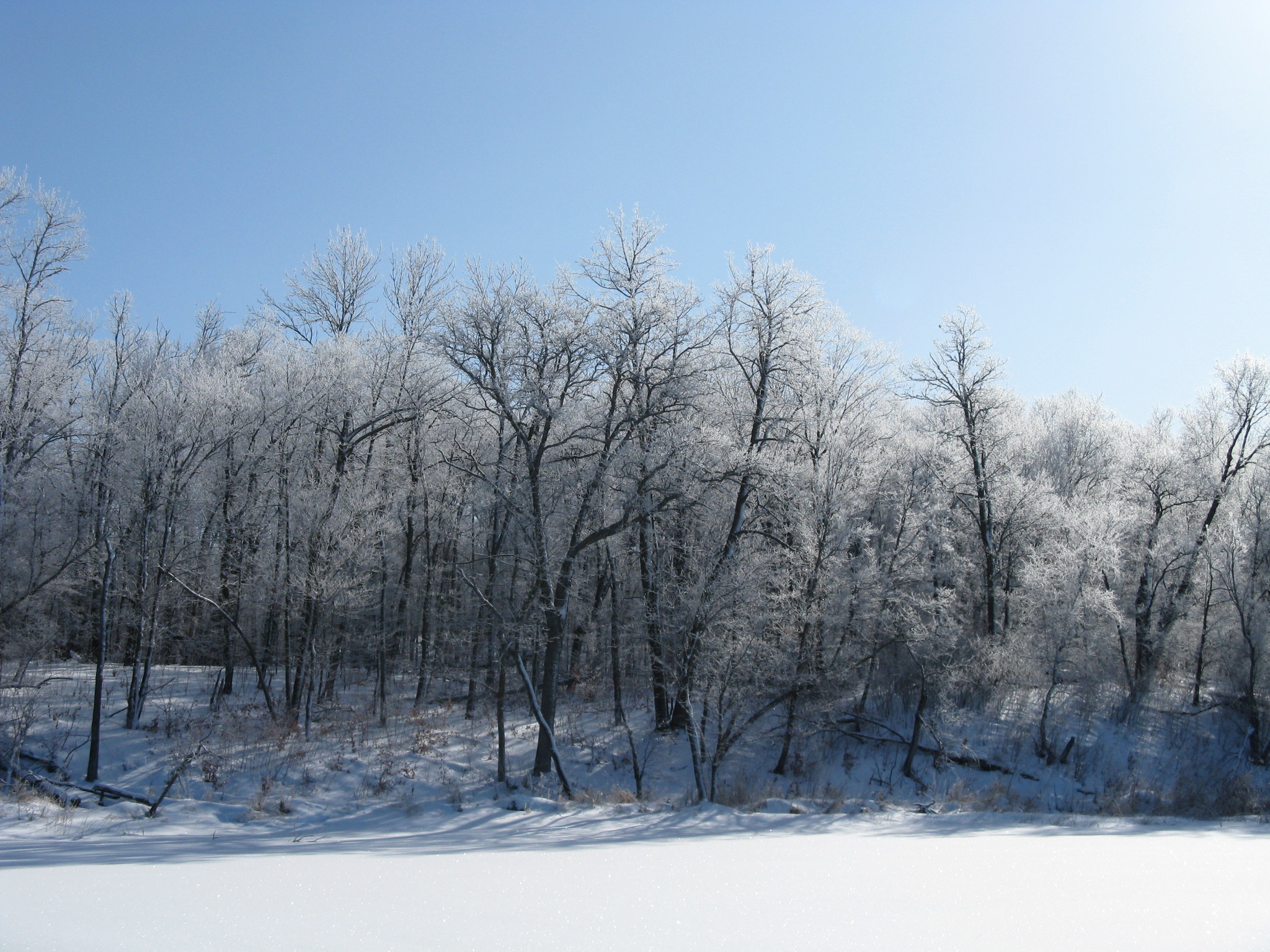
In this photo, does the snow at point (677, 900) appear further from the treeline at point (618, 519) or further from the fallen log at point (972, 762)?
the fallen log at point (972, 762)

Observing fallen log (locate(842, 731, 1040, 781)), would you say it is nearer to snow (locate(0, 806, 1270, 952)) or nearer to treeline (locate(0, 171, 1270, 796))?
treeline (locate(0, 171, 1270, 796))

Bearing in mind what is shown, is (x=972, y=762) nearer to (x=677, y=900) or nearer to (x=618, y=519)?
(x=618, y=519)

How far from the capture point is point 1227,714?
75.2 ft

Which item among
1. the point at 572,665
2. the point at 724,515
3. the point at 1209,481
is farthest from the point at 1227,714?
the point at 572,665

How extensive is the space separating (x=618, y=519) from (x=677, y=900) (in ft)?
48.8

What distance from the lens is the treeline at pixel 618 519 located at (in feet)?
54.7

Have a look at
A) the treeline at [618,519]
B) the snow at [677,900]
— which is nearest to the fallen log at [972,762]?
the treeline at [618,519]

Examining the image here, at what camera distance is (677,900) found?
11.8ft

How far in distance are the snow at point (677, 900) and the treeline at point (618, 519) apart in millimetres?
9291

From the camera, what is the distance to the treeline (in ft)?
54.7

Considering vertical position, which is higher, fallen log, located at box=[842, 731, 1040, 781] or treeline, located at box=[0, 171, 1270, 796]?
treeline, located at box=[0, 171, 1270, 796]

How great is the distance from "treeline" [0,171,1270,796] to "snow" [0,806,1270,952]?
9291mm

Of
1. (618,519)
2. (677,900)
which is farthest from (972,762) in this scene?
(677,900)

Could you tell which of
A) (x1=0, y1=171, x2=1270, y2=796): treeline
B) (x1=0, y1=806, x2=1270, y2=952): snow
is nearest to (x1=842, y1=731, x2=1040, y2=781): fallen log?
(x1=0, y1=171, x2=1270, y2=796): treeline
